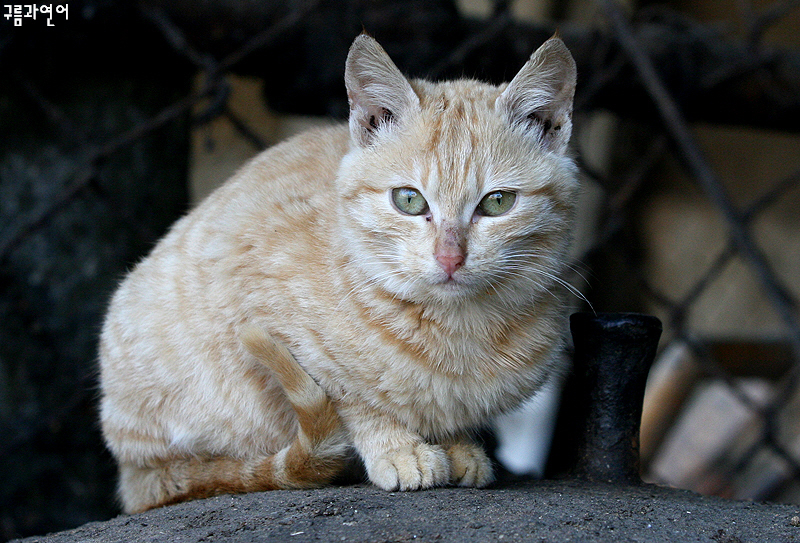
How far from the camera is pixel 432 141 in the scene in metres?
2.03

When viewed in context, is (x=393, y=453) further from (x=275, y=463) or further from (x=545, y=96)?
(x=545, y=96)

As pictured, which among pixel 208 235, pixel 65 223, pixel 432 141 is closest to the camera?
pixel 432 141

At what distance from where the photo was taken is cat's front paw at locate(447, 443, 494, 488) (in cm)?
210

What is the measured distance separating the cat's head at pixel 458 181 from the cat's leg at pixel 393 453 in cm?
38

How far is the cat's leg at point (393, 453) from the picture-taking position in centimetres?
200

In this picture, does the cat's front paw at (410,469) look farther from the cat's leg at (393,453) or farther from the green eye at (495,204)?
the green eye at (495,204)

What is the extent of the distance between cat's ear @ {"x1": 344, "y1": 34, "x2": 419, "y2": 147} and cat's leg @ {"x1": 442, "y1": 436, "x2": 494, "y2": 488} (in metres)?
0.94

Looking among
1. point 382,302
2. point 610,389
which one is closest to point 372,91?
point 382,302

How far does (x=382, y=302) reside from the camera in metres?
2.09

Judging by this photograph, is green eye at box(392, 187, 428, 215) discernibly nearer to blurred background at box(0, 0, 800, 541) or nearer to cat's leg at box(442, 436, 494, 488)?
cat's leg at box(442, 436, 494, 488)

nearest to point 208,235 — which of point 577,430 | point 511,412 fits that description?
point 511,412

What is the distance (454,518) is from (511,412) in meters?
0.55

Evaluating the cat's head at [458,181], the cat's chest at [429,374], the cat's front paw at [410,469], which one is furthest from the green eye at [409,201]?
the cat's front paw at [410,469]

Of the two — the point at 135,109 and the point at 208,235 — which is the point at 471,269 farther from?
the point at 135,109
